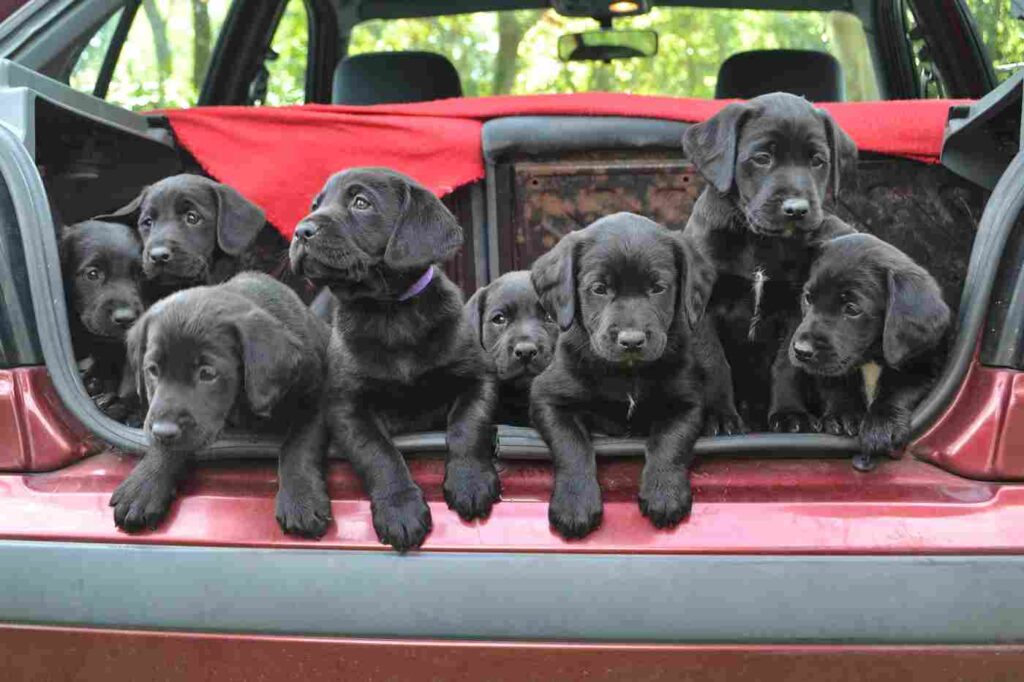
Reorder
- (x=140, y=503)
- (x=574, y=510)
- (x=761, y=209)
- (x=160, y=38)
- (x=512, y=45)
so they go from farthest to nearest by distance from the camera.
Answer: (x=512, y=45)
(x=160, y=38)
(x=761, y=209)
(x=140, y=503)
(x=574, y=510)

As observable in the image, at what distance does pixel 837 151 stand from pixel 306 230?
1.57 m

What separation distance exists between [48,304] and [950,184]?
8.71 ft

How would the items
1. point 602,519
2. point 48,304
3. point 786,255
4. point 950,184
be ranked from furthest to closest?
point 950,184 → point 786,255 → point 48,304 → point 602,519

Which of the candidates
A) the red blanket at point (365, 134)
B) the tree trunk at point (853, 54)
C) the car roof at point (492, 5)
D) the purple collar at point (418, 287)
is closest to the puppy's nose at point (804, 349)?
the purple collar at point (418, 287)

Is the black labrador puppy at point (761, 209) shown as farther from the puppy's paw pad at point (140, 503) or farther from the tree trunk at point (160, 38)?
the tree trunk at point (160, 38)

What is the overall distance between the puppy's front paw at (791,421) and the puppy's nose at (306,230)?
1319mm

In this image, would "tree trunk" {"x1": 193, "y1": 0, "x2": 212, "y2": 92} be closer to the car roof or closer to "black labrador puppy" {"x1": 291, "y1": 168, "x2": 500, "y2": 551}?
the car roof

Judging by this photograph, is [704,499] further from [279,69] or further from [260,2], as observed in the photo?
[279,69]

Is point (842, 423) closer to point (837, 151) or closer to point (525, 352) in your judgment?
point (837, 151)

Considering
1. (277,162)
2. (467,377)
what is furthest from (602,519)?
(277,162)

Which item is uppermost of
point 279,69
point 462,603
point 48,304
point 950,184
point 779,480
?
point 279,69

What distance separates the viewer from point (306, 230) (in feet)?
9.66

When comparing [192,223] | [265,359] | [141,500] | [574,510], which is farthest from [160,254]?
[574,510]

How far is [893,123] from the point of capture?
11.9ft
